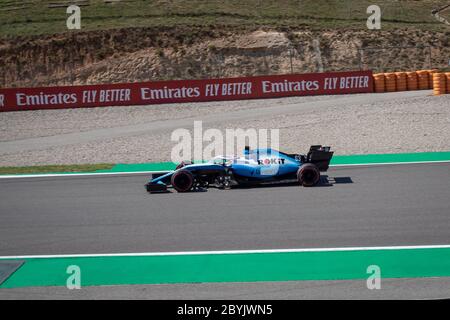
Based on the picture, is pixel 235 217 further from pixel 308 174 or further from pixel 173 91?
pixel 173 91

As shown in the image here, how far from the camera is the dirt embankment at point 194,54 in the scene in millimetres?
37688

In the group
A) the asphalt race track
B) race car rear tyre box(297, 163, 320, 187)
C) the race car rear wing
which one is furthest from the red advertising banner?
race car rear tyre box(297, 163, 320, 187)

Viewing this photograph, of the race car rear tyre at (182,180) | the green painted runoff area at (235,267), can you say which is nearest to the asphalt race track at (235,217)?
the race car rear tyre at (182,180)

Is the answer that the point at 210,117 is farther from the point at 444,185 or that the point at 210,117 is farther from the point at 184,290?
the point at 184,290

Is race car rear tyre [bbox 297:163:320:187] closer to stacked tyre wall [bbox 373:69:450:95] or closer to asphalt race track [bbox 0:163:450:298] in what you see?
asphalt race track [bbox 0:163:450:298]

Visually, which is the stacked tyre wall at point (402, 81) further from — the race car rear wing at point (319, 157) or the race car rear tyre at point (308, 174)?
the race car rear tyre at point (308, 174)

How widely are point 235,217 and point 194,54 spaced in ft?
91.0

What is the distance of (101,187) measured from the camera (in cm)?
1545

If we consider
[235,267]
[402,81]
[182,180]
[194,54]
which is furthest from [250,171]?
[194,54]

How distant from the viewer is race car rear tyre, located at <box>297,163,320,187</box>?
14.1m

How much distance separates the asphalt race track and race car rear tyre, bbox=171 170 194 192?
182 millimetres

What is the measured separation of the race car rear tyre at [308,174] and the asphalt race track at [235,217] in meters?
0.23

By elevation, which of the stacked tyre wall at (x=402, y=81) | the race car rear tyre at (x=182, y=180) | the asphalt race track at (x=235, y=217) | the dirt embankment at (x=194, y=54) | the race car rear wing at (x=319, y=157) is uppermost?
the dirt embankment at (x=194, y=54)

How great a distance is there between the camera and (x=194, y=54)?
38.7m
